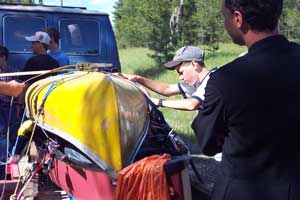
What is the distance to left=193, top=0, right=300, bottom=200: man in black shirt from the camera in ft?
5.86

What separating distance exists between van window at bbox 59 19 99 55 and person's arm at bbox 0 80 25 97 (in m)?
3.11

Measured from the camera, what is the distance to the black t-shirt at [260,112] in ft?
5.86

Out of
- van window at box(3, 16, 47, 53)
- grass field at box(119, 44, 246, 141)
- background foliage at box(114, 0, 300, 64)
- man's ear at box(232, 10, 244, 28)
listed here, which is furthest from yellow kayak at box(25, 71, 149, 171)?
background foliage at box(114, 0, 300, 64)

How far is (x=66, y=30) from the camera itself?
313 inches

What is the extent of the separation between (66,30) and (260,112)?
21.3 feet

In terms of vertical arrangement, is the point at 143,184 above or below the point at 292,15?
above

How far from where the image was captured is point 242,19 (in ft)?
5.96

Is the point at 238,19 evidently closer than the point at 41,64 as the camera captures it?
Yes

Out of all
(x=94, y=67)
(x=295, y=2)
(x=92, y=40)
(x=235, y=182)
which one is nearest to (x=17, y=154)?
(x=94, y=67)

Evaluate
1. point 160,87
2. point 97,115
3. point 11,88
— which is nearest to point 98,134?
point 97,115

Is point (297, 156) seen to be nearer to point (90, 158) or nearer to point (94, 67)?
point (90, 158)

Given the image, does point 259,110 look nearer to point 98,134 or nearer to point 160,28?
point 98,134

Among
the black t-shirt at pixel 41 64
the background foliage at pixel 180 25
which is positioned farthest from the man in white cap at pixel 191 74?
the background foliage at pixel 180 25

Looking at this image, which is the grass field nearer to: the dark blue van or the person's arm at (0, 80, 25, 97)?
the dark blue van
